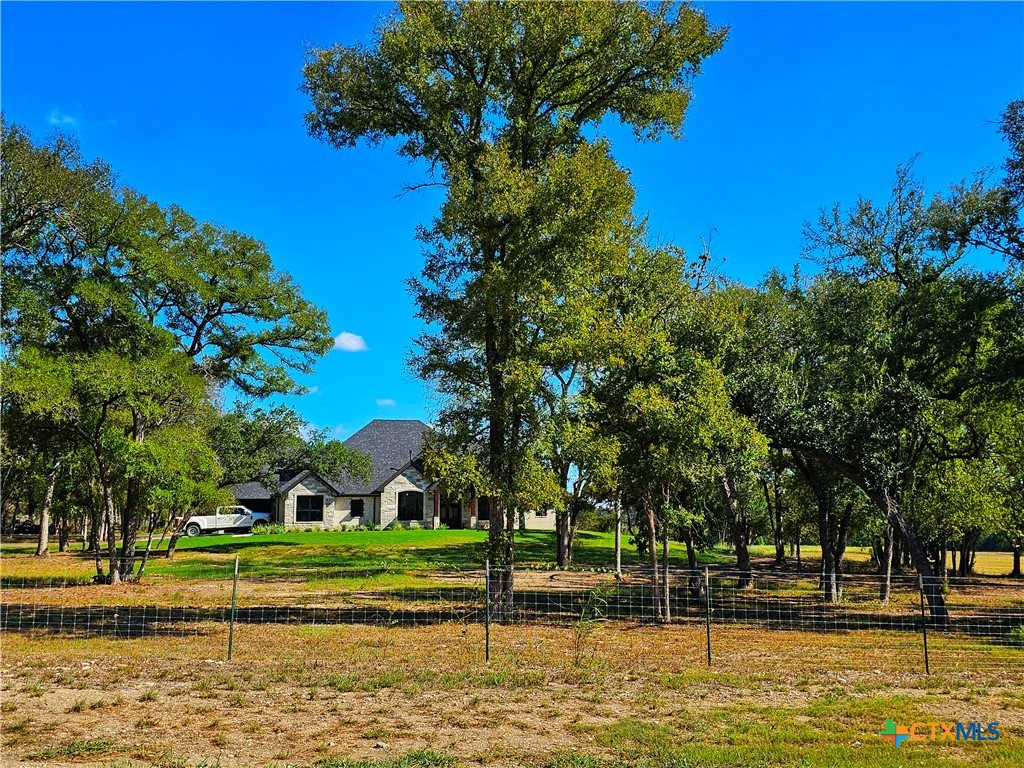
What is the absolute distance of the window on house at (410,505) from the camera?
5253 cm

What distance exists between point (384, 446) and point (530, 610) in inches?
1547

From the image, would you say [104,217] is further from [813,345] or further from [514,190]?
[813,345]

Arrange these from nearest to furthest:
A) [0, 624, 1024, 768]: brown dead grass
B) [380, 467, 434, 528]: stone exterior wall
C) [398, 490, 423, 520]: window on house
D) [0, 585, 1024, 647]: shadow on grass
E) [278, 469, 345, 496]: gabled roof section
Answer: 1. [0, 624, 1024, 768]: brown dead grass
2. [0, 585, 1024, 647]: shadow on grass
3. [278, 469, 345, 496]: gabled roof section
4. [380, 467, 434, 528]: stone exterior wall
5. [398, 490, 423, 520]: window on house

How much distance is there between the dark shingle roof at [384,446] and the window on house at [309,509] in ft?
6.25

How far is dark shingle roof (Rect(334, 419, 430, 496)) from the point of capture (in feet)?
173

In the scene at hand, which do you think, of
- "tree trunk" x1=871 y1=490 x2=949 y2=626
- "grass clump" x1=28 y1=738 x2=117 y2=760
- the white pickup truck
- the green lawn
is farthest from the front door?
"grass clump" x1=28 y1=738 x2=117 y2=760

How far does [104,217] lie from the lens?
72.2ft

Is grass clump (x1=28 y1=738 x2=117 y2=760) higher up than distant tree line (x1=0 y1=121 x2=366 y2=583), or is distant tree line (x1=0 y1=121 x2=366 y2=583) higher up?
distant tree line (x1=0 y1=121 x2=366 y2=583)

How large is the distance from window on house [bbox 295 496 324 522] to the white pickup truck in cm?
419

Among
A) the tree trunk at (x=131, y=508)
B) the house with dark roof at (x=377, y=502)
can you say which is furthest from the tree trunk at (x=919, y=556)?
the house with dark roof at (x=377, y=502)

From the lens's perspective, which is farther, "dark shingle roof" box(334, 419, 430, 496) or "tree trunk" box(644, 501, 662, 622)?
"dark shingle roof" box(334, 419, 430, 496)

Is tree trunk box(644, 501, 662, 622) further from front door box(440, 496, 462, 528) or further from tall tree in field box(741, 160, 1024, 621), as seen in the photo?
front door box(440, 496, 462, 528)

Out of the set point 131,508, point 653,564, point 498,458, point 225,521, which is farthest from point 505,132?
point 225,521

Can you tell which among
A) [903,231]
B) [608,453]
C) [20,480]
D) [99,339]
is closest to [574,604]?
[608,453]
